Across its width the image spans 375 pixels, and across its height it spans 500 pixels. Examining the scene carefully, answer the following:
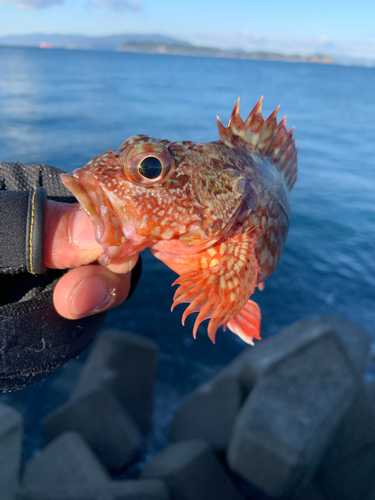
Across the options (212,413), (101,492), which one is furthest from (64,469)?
(212,413)

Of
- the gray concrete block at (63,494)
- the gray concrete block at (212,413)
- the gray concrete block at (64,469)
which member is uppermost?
the gray concrete block at (63,494)

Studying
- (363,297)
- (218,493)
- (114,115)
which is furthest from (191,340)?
(114,115)

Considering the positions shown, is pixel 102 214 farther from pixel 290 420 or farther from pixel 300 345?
pixel 300 345

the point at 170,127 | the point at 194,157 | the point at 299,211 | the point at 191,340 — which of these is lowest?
the point at 191,340

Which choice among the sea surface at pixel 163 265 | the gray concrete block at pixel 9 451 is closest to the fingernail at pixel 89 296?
the gray concrete block at pixel 9 451

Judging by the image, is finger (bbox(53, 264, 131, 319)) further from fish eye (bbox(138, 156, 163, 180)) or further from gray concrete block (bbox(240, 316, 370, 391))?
gray concrete block (bbox(240, 316, 370, 391))

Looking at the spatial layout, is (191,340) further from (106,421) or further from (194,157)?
(194,157)

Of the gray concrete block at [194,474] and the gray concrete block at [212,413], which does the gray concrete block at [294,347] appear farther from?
the gray concrete block at [194,474]
